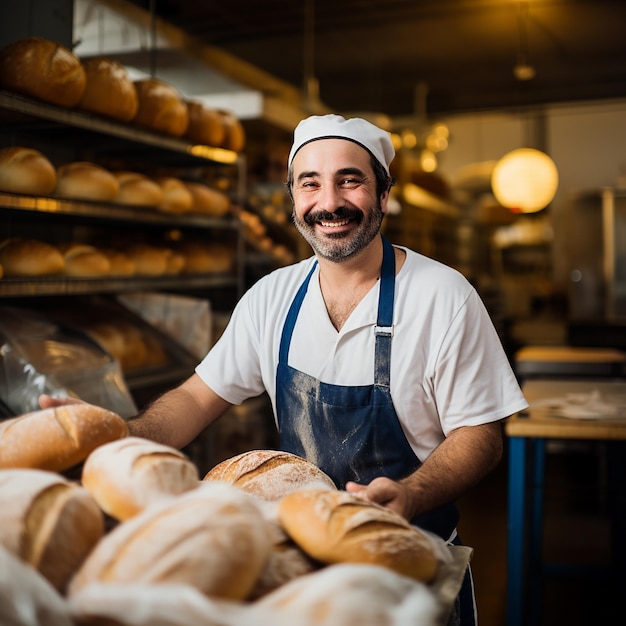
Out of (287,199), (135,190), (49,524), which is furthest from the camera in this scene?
(287,199)

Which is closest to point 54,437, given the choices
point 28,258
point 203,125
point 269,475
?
point 269,475

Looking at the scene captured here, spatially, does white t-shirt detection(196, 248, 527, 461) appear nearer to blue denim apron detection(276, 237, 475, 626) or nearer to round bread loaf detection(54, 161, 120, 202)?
blue denim apron detection(276, 237, 475, 626)

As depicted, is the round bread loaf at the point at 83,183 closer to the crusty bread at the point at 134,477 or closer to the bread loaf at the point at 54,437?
the bread loaf at the point at 54,437

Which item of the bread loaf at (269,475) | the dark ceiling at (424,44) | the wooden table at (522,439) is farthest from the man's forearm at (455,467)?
the dark ceiling at (424,44)

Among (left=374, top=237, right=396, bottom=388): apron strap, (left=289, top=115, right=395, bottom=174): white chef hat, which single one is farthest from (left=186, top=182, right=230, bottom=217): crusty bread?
(left=374, top=237, right=396, bottom=388): apron strap

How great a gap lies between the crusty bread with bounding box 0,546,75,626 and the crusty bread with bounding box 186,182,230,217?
324 centimetres

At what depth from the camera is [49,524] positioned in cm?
83

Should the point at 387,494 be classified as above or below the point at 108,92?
below

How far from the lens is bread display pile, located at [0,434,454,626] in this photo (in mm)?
699

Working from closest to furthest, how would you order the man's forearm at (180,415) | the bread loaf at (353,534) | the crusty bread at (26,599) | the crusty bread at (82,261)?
1. the crusty bread at (26,599)
2. the bread loaf at (353,534)
3. the man's forearm at (180,415)
4. the crusty bread at (82,261)

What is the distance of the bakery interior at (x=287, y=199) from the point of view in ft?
10.3

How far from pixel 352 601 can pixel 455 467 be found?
85cm

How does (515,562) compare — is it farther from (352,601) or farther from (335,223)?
(352,601)

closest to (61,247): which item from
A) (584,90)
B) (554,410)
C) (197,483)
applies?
(554,410)
